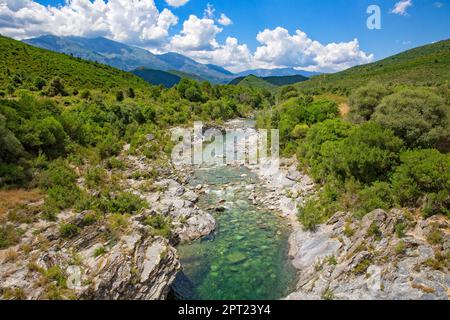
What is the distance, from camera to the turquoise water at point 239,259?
15.3m

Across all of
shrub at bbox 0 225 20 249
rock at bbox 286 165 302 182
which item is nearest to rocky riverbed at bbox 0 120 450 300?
shrub at bbox 0 225 20 249

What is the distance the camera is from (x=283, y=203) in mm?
25656

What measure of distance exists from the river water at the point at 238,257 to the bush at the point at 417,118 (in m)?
11.5

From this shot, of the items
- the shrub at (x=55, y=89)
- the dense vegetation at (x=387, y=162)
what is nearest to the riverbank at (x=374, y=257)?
the dense vegetation at (x=387, y=162)

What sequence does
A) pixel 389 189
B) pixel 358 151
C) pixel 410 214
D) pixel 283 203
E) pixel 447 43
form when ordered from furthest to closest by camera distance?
pixel 447 43, pixel 283 203, pixel 358 151, pixel 389 189, pixel 410 214

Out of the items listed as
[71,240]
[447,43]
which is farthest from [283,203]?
[447,43]

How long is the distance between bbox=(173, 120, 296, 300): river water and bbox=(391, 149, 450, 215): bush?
808 cm

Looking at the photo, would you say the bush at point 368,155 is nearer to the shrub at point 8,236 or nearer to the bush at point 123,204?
the bush at point 123,204

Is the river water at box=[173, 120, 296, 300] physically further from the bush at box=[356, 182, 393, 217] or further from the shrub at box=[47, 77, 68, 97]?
the shrub at box=[47, 77, 68, 97]

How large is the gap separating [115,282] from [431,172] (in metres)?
18.4

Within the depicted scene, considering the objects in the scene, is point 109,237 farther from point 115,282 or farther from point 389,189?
point 389,189

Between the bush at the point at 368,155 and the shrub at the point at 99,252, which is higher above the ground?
the bush at the point at 368,155

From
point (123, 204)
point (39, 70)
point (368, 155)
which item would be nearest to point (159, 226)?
point (123, 204)

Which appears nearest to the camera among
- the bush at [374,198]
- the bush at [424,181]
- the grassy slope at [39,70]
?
the bush at [424,181]
